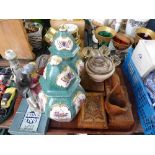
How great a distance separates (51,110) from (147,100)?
340 millimetres

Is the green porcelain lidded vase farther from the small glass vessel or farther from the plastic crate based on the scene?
the plastic crate

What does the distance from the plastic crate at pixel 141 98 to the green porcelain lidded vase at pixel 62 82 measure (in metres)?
0.24

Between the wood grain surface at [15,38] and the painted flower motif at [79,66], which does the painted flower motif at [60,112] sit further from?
the wood grain surface at [15,38]

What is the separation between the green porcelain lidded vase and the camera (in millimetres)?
494

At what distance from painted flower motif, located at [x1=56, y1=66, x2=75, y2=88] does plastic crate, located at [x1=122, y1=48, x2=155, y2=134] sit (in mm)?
306

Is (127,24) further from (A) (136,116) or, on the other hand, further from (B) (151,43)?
(A) (136,116)

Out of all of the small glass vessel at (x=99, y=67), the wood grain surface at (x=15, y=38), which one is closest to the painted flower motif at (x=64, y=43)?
the small glass vessel at (x=99, y=67)

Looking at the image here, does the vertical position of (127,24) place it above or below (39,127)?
above

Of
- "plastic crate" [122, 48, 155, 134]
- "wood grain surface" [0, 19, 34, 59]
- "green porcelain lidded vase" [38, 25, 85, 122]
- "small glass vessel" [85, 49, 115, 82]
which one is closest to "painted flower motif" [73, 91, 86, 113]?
"green porcelain lidded vase" [38, 25, 85, 122]

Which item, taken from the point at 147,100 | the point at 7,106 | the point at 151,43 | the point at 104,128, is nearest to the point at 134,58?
the point at 151,43

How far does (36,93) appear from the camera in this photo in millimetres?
655

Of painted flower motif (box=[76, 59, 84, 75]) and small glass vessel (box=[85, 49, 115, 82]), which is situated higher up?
painted flower motif (box=[76, 59, 84, 75])

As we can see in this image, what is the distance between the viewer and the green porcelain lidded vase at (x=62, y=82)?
49cm

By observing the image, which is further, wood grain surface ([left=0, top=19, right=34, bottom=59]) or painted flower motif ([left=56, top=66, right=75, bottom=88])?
wood grain surface ([left=0, top=19, right=34, bottom=59])
